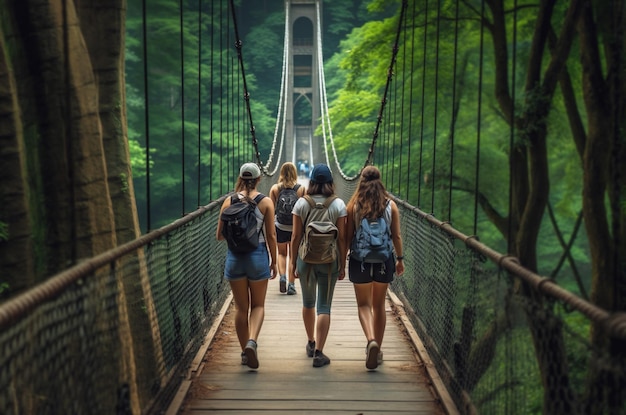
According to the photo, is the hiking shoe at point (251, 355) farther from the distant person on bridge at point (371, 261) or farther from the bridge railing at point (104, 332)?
the distant person on bridge at point (371, 261)

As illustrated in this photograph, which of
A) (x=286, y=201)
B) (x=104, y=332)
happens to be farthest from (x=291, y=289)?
(x=104, y=332)

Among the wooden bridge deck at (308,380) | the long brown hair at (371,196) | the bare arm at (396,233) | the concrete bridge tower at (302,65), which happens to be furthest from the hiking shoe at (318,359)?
the concrete bridge tower at (302,65)

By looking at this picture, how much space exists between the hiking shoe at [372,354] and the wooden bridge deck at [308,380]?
4 centimetres

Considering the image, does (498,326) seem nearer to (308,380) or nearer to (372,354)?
(372,354)

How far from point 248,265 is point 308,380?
0.52 meters

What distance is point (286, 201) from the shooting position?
15.1 feet

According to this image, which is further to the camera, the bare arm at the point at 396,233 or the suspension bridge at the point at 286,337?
the bare arm at the point at 396,233

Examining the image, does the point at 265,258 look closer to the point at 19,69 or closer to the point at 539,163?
the point at 19,69

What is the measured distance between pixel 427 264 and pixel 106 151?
5.65 feet

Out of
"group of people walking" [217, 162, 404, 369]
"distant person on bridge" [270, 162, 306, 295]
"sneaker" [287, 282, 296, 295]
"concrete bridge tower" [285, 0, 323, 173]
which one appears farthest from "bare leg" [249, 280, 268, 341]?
"concrete bridge tower" [285, 0, 323, 173]

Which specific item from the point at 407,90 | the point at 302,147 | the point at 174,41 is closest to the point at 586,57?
the point at 407,90

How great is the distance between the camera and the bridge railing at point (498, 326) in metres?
1.46

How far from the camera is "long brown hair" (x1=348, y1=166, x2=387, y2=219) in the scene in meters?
2.99

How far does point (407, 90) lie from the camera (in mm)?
10344
